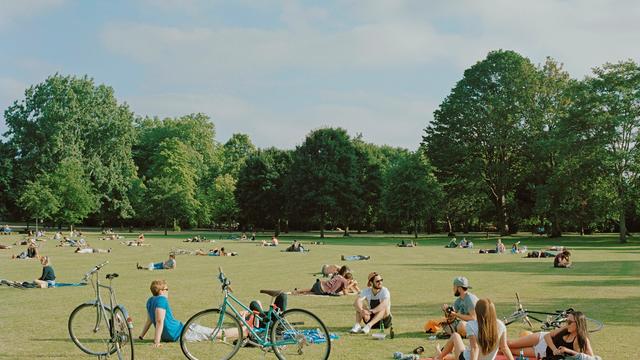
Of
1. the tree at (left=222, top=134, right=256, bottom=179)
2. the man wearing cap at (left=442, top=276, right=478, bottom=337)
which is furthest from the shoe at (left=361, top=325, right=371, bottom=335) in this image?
the tree at (left=222, top=134, right=256, bottom=179)

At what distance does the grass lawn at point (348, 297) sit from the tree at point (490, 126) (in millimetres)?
Answer: 36117

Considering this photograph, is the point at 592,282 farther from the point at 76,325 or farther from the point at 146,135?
the point at 146,135

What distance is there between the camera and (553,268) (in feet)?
97.0

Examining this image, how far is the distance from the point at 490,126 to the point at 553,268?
144 feet

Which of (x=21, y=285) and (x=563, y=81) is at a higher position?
(x=563, y=81)

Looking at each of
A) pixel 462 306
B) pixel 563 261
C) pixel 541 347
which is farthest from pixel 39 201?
pixel 541 347

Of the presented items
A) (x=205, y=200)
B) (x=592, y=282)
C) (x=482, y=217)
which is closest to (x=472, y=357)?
(x=592, y=282)

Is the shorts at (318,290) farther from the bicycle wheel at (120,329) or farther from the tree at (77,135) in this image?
the tree at (77,135)

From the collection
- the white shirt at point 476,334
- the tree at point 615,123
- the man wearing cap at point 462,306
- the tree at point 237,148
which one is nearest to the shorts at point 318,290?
the man wearing cap at point 462,306

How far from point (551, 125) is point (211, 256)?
46.2 m

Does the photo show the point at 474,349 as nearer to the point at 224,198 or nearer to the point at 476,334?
the point at 476,334

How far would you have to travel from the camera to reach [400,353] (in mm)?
10477

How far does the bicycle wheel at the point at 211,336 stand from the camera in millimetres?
10094

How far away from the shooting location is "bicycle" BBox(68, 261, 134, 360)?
9.67m
